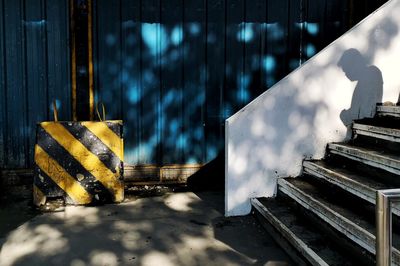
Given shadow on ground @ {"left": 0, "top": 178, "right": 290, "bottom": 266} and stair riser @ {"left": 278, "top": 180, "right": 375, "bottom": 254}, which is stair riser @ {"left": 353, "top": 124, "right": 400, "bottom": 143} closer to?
stair riser @ {"left": 278, "top": 180, "right": 375, "bottom": 254}

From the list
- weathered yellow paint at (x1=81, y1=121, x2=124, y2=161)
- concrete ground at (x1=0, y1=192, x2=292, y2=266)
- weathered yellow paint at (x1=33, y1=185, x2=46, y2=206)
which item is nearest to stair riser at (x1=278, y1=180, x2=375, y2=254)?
concrete ground at (x1=0, y1=192, x2=292, y2=266)

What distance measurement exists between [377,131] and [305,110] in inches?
26.6

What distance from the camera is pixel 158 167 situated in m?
5.56

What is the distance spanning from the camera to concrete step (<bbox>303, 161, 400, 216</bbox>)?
11.0 feet

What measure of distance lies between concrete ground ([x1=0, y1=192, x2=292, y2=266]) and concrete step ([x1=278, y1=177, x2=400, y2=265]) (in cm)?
44

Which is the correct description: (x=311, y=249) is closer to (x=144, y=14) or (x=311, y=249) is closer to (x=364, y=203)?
(x=364, y=203)

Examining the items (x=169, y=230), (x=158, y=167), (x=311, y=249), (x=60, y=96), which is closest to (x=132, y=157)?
(x=158, y=167)

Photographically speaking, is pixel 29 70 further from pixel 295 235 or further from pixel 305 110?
pixel 295 235

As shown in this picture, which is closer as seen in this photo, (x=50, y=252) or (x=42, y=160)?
(x=50, y=252)

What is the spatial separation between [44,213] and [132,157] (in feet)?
4.41

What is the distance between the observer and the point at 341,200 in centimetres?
361

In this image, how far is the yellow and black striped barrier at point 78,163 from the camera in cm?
477

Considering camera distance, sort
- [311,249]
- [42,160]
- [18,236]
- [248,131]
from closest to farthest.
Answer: [311,249] → [18,236] → [248,131] → [42,160]

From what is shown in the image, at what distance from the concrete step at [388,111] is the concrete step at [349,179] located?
0.74 m
